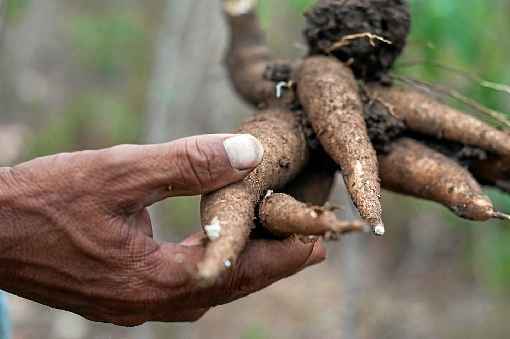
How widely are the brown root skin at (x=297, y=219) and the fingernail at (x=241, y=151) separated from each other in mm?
83

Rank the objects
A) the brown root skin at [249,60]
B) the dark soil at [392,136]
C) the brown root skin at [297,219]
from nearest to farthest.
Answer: the brown root skin at [297,219], the dark soil at [392,136], the brown root skin at [249,60]

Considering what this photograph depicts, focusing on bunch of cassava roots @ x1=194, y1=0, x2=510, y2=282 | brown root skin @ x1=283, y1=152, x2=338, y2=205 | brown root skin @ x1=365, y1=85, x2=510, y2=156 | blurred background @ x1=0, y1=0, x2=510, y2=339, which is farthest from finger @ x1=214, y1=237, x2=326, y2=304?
blurred background @ x1=0, y1=0, x2=510, y2=339

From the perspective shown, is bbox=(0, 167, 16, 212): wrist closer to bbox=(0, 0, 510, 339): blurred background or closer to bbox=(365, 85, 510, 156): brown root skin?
bbox=(365, 85, 510, 156): brown root skin

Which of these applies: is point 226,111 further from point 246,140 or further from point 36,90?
point 246,140

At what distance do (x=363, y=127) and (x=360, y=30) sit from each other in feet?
0.98

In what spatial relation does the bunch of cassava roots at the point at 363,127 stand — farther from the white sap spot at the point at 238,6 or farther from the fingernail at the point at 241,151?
the white sap spot at the point at 238,6

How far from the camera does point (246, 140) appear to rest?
1179mm

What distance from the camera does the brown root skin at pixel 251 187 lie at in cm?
102

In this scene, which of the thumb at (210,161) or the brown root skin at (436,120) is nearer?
the thumb at (210,161)

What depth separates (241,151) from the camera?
117 cm

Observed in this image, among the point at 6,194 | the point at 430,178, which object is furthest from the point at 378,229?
the point at 6,194

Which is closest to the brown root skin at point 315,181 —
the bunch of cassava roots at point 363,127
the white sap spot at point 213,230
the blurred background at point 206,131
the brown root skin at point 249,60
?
the bunch of cassava roots at point 363,127

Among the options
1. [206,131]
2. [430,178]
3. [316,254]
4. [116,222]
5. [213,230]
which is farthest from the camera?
[206,131]

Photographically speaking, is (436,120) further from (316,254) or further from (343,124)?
(316,254)
